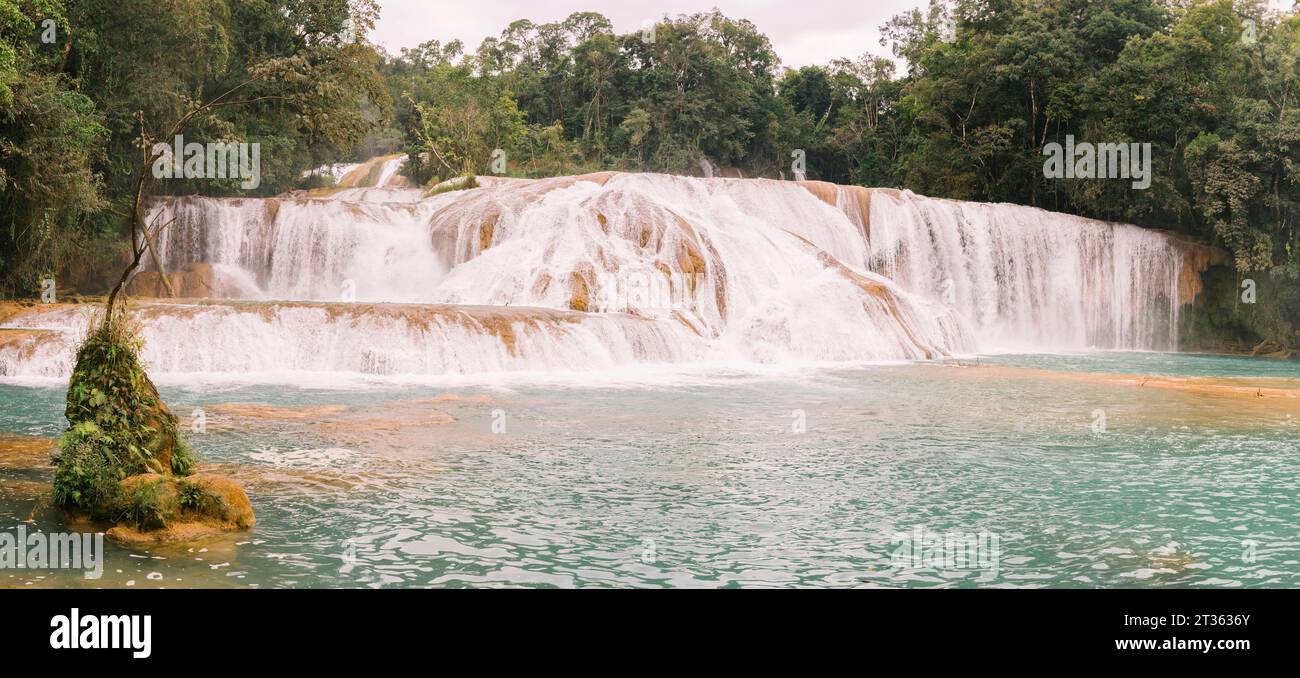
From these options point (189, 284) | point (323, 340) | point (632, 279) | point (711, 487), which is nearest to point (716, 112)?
point (632, 279)

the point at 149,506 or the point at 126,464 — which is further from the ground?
the point at 126,464

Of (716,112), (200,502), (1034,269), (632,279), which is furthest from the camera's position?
(716,112)

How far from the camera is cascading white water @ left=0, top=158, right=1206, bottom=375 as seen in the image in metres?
18.3

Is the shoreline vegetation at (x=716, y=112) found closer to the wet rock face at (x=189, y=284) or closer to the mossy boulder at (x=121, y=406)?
the wet rock face at (x=189, y=284)

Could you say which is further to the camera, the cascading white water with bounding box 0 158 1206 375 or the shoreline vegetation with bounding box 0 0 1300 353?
the shoreline vegetation with bounding box 0 0 1300 353

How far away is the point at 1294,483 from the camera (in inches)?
383

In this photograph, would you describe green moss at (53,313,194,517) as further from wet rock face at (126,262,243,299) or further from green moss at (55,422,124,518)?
wet rock face at (126,262,243,299)

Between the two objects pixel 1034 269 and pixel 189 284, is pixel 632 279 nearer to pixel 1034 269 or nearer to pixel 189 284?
pixel 189 284

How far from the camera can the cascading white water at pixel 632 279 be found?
1827 cm

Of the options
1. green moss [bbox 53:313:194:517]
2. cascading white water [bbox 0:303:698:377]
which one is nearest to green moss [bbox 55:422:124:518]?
green moss [bbox 53:313:194:517]

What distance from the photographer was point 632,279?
2369 centimetres

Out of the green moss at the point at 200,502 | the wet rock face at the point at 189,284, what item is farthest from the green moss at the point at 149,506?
the wet rock face at the point at 189,284

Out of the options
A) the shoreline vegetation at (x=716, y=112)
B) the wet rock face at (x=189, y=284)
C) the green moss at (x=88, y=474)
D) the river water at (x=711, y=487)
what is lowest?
the river water at (x=711, y=487)

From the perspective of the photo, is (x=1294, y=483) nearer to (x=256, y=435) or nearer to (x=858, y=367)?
(x=256, y=435)
